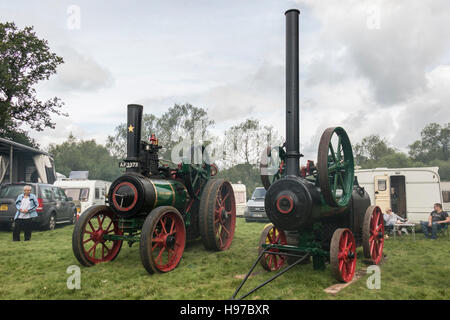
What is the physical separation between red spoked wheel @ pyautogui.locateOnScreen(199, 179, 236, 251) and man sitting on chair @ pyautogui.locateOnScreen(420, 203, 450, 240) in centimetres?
570

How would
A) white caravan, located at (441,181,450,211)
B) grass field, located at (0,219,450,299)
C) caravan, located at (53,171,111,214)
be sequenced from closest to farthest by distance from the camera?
grass field, located at (0,219,450,299) < caravan, located at (53,171,111,214) < white caravan, located at (441,181,450,211)

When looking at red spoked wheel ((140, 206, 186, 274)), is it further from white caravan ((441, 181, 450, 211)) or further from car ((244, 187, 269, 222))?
white caravan ((441, 181, 450, 211))

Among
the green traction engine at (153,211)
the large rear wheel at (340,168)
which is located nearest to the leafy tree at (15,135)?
the green traction engine at (153,211)

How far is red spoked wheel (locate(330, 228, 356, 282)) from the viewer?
4.52m

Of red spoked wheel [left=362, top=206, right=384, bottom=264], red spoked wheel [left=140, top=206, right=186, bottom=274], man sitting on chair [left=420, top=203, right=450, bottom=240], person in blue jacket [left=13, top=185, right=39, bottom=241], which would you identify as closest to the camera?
red spoked wheel [left=140, top=206, right=186, bottom=274]

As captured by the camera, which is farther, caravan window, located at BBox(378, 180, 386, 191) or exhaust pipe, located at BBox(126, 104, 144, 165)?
caravan window, located at BBox(378, 180, 386, 191)

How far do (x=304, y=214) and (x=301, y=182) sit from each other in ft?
1.43

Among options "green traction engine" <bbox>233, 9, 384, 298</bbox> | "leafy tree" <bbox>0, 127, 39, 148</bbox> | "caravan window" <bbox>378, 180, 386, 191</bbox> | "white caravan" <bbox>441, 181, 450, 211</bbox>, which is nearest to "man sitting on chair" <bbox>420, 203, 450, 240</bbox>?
"caravan window" <bbox>378, 180, 386, 191</bbox>

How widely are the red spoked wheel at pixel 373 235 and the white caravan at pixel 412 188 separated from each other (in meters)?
4.96

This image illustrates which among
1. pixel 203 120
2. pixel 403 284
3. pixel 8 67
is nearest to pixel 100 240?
pixel 403 284

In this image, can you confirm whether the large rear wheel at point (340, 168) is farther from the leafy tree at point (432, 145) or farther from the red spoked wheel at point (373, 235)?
the leafy tree at point (432, 145)

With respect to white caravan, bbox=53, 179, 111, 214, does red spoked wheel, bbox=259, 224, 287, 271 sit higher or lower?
lower

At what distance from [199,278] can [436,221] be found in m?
7.60
